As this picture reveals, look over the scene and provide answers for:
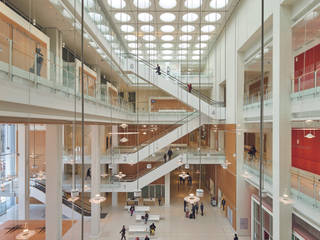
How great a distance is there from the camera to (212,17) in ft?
31.3

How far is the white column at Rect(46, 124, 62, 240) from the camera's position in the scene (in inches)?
251

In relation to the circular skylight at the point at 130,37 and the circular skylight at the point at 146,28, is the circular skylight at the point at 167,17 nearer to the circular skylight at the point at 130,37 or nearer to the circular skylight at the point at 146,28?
the circular skylight at the point at 146,28

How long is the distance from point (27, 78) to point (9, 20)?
2473 mm

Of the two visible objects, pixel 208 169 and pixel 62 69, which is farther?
pixel 208 169

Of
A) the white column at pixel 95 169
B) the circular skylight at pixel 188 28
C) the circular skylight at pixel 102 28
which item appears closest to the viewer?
the circular skylight at pixel 102 28

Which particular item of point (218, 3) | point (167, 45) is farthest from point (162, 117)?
point (218, 3)

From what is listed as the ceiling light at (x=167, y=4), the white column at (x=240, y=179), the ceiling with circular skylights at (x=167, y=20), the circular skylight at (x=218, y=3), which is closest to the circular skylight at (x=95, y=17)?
Answer: the ceiling with circular skylights at (x=167, y=20)

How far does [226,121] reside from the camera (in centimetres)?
1028

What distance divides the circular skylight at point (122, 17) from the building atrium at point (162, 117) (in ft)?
0.16

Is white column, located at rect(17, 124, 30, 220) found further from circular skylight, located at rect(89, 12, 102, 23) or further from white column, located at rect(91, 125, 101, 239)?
circular skylight, located at rect(89, 12, 102, 23)

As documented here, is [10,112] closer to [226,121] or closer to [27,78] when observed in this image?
[27,78]

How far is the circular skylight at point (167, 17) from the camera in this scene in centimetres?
928

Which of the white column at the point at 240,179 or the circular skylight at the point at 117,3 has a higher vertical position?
the circular skylight at the point at 117,3

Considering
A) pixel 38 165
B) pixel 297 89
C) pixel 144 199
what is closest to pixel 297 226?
pixel 297 89
